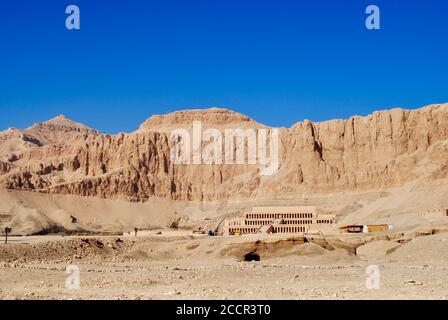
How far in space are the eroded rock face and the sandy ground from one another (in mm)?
84261

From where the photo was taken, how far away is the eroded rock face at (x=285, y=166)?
14275 centimetres

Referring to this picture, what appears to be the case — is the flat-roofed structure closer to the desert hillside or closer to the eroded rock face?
the desert hillside

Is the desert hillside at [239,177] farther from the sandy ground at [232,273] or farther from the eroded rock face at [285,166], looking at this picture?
the sandy ground at [232,273]

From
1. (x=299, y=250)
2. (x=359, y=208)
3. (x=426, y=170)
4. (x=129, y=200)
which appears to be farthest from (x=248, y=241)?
(x=129, y=200)

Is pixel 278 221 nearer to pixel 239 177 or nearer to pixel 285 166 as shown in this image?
pixel 285 166

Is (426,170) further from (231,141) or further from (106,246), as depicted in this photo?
(106,246)

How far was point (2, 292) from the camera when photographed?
67.2 feet

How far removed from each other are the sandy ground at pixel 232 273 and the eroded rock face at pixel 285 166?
8426cm

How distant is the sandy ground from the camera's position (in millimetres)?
19625

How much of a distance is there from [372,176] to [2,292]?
419 feet

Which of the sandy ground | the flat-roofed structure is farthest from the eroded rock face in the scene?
the sandy ground

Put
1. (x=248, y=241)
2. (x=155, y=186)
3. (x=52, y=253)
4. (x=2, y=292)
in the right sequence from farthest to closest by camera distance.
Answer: (x=155, y=186) < (x=248, y=241) < (x=52, y=253) < (x=2, y=292)

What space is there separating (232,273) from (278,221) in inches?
2849

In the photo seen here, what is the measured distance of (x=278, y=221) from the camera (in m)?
101
